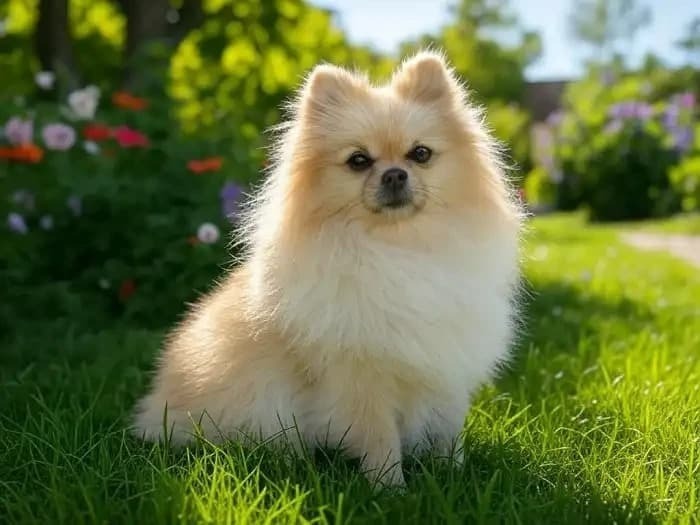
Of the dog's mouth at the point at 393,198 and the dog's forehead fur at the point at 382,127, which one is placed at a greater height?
the dog's forehead fur at the point at 382,127

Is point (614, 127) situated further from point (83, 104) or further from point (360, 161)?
point (360, 161)

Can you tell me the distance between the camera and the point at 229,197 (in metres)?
4.83

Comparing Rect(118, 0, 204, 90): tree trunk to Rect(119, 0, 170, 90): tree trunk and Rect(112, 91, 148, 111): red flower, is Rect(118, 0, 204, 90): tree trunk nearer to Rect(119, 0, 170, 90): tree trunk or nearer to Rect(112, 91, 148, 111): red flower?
Rect(119, 0, 170, 90): tree trunk

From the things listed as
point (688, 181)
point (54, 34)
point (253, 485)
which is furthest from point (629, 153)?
point (253, 485)

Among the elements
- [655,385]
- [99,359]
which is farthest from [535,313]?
[99,359]

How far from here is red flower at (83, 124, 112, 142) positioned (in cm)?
501

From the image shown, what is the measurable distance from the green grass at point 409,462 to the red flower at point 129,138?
1217 millimetres

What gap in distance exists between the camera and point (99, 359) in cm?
387

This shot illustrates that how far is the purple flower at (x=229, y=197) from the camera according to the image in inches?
188

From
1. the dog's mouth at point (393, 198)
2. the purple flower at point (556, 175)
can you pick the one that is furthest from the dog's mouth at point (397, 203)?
the purple flower at point (556, 175)

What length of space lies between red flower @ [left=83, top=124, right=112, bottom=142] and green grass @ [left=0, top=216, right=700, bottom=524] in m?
1.25

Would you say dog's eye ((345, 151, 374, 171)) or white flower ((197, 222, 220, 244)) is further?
white flower ((197, 222, 220, 244))

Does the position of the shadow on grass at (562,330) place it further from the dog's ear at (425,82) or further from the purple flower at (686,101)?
the purple flower at (686,101)

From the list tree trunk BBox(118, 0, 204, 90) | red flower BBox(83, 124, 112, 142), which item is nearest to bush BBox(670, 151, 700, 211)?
tree trunk BBox(118, 0, 204, 90)
